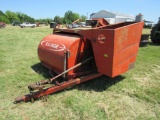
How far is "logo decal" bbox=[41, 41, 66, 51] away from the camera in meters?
3.58

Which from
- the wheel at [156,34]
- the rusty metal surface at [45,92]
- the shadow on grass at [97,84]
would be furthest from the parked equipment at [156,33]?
the rusty metal surface at [45,92]

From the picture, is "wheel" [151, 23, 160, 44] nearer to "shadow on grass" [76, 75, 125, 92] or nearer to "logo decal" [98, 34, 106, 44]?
"shadow on grass" [76, 75, 125, 92]

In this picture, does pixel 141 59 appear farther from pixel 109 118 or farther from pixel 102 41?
pixel 109 118

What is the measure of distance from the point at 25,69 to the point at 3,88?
3.86 ft

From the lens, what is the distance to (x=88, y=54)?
12.4 feet

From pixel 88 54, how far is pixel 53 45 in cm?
84

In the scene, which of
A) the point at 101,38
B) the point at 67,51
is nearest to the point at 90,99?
the point at 67,51

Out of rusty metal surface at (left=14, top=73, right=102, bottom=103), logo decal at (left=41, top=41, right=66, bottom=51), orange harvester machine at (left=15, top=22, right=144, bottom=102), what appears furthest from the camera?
logo decal at (left=41, top=41, right=66, bottom=51)

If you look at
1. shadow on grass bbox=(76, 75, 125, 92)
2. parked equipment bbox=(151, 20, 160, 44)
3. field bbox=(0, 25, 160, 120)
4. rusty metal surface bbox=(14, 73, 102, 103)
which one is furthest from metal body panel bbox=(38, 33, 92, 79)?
parked equipment bbox=(151, 20, 160, 44)

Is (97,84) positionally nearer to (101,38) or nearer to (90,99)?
(90,99)

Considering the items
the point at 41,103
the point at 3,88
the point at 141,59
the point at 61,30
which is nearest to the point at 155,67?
the point at 141,59

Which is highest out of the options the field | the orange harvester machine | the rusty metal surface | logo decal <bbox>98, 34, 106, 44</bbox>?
logo decal <bbox>98, 34, 106, 44</bbox>

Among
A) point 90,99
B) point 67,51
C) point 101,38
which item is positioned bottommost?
point 90,99

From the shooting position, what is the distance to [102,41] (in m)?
3.16
